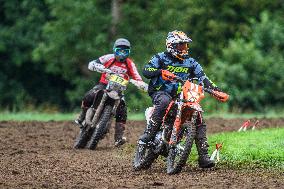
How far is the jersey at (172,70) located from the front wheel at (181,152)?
827mm

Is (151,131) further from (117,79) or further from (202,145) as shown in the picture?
(117,79)

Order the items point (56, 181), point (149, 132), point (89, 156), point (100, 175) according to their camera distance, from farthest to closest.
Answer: point (89, 156)
point (149, 132)
point (100, 175)
point (56, 181)

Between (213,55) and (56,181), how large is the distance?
40.6 metres

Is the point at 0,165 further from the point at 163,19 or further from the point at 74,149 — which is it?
the point at 163,19

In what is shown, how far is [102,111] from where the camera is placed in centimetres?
1852

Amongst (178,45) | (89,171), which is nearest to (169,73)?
(178,45)

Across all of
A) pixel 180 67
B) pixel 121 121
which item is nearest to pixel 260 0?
pixel 121 121

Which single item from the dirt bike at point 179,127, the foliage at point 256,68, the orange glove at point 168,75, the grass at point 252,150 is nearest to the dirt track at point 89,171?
the dirt bike at point 179,127

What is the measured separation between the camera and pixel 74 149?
726 inches

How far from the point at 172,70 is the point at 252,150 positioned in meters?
2.30

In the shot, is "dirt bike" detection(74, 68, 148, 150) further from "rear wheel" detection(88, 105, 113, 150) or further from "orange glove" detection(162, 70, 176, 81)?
"orange glove" detection(162, 70, 176, 81)

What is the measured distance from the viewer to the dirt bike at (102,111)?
18.3 m

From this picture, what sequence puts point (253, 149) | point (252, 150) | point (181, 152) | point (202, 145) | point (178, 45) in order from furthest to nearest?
point (253, 149)
point (252, 150)
point (178, 45)
point (202, 145)
point (181, 152)

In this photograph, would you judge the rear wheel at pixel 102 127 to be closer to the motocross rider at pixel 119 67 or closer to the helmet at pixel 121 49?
the motocross rider at pixel 119 67
